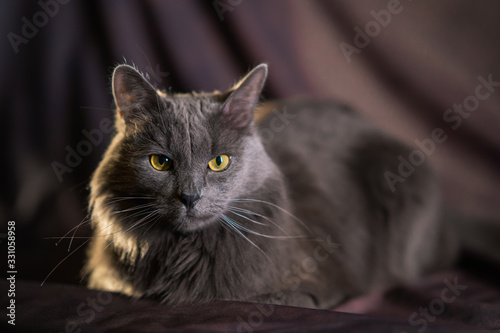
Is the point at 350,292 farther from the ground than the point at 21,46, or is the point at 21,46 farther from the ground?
the point at 21,46

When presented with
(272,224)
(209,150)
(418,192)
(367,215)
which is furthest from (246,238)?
(418,192)

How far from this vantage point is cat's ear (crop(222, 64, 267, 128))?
50.6 inches

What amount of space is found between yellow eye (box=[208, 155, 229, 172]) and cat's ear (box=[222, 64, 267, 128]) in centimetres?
11

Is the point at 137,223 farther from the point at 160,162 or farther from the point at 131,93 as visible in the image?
the point at 131,93

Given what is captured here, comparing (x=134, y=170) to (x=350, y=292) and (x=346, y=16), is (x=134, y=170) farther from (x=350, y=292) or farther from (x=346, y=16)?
(x=346, y=16)

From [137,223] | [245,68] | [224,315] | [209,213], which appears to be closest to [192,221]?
[209,213]

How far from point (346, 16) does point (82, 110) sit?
145cm

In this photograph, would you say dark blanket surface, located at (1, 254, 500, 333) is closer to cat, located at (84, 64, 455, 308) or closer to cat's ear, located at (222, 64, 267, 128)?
cat, located at (84, 64, 455, 308)

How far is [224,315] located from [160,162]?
0.47 metres

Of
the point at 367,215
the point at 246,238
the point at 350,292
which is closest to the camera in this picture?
the point at 246,238

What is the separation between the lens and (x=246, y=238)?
1.29m

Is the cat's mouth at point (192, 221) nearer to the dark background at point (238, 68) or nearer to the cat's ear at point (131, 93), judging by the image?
the cat's ear at point (131, 93)

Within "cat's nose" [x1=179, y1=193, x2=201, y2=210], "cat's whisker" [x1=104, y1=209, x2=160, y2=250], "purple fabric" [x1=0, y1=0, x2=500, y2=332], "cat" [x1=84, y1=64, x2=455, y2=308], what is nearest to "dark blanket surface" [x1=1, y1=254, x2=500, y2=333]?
"cat" [x1=84, y1=64, x2=455, y2=308]

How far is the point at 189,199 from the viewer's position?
1157mm
